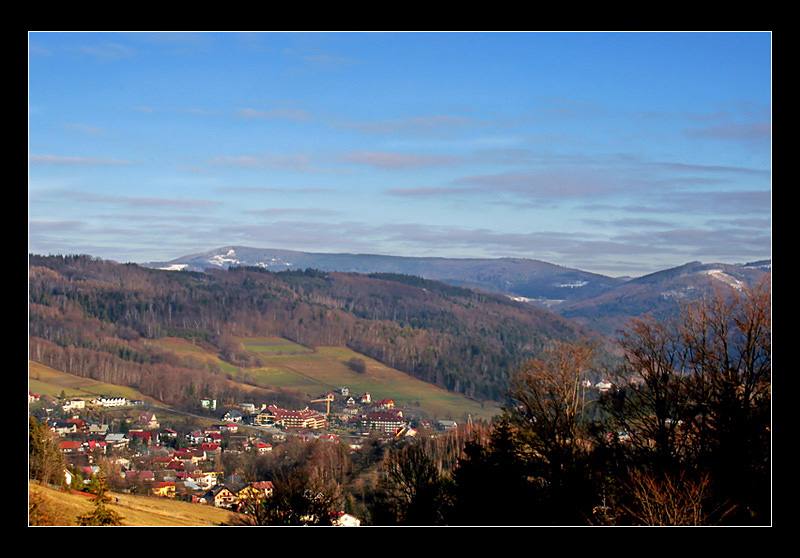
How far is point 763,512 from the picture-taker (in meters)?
9.48

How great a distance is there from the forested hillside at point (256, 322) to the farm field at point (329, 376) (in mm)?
2553

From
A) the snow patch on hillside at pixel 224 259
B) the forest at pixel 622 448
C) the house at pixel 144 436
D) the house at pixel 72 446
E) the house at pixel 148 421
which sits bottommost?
the house at pixel 148 421

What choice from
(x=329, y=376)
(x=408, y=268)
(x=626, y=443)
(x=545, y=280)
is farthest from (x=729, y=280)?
(x=545, y=280)

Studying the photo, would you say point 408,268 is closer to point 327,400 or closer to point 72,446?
point 327,400

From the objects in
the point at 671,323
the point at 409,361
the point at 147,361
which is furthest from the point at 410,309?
the point at 671,323

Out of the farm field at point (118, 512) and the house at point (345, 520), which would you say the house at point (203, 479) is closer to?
the farm field at point (118, 512)

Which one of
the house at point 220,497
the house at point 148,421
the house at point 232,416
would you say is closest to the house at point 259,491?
the house at point 220,497

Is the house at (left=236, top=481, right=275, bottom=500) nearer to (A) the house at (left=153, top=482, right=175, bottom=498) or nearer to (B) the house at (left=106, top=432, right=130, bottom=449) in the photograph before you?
(A) the house at (left=153, top=482, right=175, bottom=498)

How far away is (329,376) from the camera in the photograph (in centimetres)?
8612

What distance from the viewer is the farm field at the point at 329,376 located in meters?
76.3

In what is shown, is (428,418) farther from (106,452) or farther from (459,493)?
(459,493)

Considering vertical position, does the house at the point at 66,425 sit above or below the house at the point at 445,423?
above

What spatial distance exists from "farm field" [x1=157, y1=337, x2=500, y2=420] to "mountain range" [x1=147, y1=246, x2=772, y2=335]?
40.9 meters
